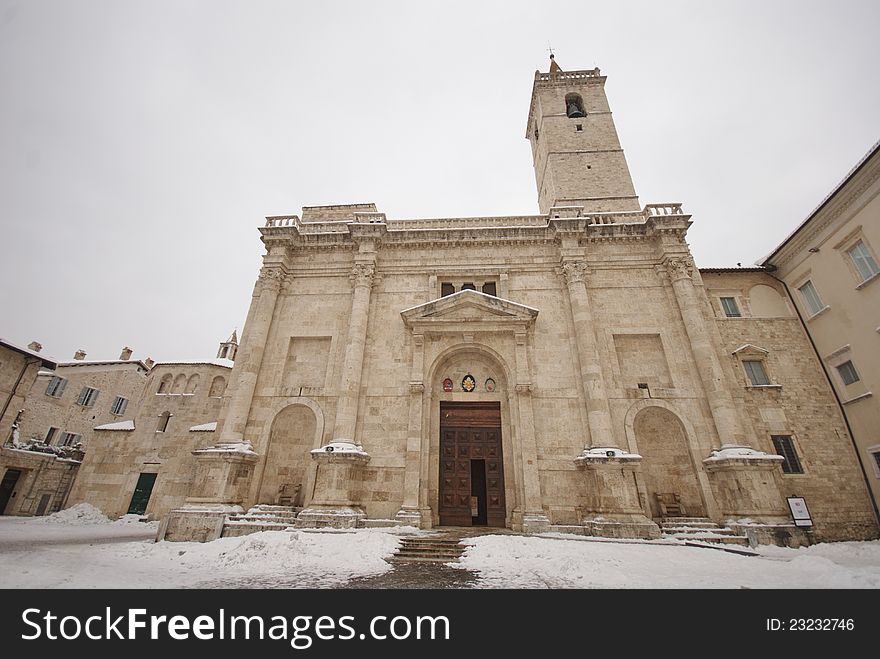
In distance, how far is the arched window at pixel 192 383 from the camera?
27.3 meters

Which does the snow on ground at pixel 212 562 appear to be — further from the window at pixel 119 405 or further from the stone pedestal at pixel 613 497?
the window at pixel 119 405

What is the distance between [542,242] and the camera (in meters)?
19.0

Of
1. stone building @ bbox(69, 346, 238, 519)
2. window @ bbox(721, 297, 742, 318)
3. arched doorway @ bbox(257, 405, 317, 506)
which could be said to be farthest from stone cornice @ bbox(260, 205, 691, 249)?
stone building @ bbox(69, 346, 238, 519)

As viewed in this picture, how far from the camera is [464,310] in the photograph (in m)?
17.2

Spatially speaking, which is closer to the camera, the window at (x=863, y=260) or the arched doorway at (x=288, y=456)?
the window at (x=863, y=260)

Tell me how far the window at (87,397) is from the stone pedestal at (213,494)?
30.0 meters

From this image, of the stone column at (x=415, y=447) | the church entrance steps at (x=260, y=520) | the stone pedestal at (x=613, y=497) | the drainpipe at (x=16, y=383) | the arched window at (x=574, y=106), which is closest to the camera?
the stone pedestal at (x=613, y=497)

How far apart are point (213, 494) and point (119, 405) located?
3033 centimetres

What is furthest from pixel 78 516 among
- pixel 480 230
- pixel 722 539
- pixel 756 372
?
pixel 756 372

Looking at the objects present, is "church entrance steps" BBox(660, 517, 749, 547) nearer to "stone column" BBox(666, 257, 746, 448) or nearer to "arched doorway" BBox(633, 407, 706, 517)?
"arched doorway" BBox(633, 407, 706, 517)

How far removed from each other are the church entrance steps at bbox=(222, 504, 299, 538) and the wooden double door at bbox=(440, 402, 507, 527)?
19.4ft

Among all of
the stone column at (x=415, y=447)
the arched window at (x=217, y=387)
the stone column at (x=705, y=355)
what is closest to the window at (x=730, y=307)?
the stone column at (x=705, y=355)

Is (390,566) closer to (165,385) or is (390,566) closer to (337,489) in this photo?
(337,489)
